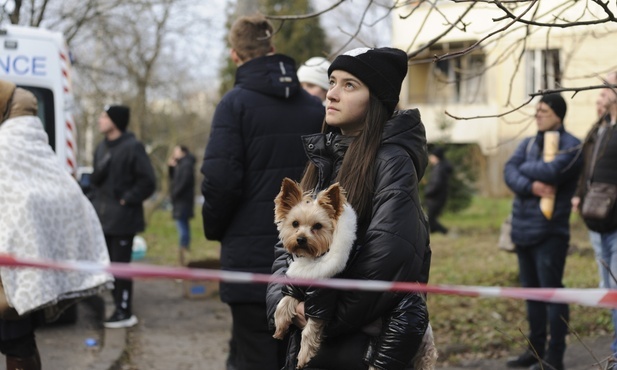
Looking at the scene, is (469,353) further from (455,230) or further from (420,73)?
(420,73)

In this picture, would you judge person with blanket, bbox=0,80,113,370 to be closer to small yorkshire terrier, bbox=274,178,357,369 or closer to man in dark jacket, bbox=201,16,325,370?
man in dark jacket, bbox=201,16,325,370

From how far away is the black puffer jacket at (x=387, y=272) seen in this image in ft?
9.38

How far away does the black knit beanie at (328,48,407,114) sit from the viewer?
3146mm

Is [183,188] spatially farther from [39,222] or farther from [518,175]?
[39,222]

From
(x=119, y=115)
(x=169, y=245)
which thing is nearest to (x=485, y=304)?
(x=119, y=115)

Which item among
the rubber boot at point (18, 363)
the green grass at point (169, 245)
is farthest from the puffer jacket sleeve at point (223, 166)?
the green grass at point (169, 245)

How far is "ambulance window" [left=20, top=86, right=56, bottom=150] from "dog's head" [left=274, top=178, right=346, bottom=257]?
582 cm

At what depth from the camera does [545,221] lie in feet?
20.2

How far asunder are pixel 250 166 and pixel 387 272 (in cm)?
204

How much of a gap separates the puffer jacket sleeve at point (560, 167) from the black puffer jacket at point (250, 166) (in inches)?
85.2

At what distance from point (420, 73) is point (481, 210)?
1162 centimetres

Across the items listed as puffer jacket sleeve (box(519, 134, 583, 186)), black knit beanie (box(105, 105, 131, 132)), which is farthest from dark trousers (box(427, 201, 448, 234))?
puffer jacket sleeve (box(519, 134, 583, 186))

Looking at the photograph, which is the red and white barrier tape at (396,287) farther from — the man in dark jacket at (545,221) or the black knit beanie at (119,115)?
the black knit beanie at (119,115)

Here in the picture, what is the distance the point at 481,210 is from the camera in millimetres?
24828
